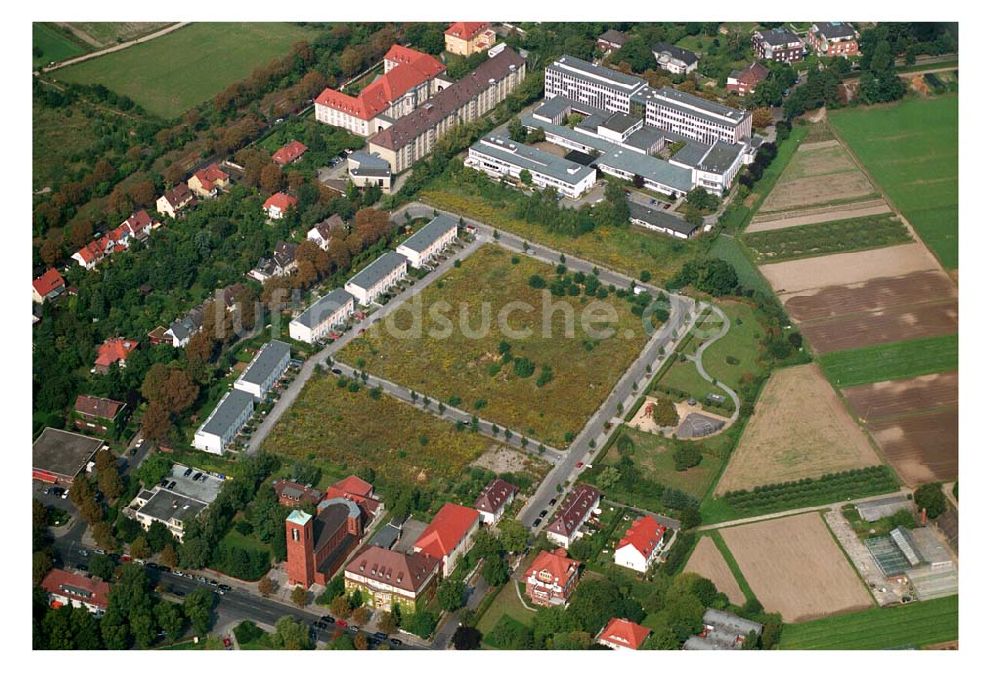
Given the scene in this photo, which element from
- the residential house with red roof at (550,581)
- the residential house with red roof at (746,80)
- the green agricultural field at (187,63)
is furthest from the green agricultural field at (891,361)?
the green agricultural field at (187,63)

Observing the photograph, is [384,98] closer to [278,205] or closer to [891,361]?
[278,205]

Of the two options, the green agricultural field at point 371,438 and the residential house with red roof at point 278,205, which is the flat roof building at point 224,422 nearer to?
the green agricultural field at point 371,438

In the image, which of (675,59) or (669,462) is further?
(675,59)

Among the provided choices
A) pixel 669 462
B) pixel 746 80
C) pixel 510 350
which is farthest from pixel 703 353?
pixel 746 80

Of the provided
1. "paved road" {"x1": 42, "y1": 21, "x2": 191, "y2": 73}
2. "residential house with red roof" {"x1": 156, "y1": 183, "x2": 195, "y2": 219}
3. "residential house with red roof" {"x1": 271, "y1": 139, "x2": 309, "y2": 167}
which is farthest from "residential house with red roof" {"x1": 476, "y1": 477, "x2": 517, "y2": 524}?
"paved road" {"x1": 42, "y1": 21, "x2": 191, "y2": 73}

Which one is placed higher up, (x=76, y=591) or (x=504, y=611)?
(x=504, y=611)

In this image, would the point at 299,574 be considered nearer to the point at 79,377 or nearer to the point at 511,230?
the point at 79,377
